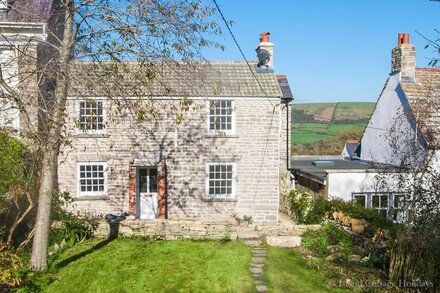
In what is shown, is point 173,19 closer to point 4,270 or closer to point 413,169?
point 4,270

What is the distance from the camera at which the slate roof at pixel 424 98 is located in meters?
16.6

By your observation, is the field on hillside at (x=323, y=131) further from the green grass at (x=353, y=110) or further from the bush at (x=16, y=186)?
the bush at (x=16, y=186)

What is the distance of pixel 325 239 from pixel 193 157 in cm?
703

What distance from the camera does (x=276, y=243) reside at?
1366 cm

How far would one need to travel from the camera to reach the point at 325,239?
1346 cm

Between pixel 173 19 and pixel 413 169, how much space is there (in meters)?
9.15

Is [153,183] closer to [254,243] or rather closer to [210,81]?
[210,81]

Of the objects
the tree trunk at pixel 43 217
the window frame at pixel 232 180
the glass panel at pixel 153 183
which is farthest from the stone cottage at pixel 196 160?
the tree trunk at pixel 43 217

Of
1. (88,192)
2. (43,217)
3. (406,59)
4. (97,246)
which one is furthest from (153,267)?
(406,59)

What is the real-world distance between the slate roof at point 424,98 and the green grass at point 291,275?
336 inches

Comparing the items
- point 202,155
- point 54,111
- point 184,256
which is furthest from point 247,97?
point 54,111

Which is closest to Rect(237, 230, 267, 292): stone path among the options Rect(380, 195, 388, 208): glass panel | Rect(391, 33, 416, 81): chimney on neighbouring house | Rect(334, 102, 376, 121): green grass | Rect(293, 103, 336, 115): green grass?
Rect(380, 195, 388, 208): glass panel

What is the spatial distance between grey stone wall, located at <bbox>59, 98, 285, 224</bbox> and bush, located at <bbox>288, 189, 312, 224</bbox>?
1312 mm

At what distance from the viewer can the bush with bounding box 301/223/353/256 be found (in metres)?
13.0
